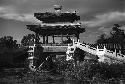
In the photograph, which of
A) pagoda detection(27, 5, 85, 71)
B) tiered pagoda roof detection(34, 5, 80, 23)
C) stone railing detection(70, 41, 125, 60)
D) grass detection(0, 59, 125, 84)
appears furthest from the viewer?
tiered pagoda roof detection(34, 5, 80, 23)

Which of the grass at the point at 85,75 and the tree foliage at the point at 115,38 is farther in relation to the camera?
the tree foliage at the point at 115,38

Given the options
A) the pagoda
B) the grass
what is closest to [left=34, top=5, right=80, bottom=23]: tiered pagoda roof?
the pagoda

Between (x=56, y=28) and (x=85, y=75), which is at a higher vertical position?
(x=56, y=28)

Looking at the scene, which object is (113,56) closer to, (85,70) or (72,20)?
(85,70)

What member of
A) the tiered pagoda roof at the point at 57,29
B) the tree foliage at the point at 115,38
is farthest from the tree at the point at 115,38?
the tiered pagoda roof at the point at 57,29

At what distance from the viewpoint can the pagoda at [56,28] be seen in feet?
146

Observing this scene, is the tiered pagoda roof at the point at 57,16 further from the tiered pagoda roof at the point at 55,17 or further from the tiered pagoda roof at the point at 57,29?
the tiered pagoda roof at the point at 57,29

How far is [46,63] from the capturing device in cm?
4197

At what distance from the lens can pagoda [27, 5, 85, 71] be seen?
44406 millimetres

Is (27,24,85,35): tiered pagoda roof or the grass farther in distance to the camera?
(27,24,85,35): tiered pagoda roof

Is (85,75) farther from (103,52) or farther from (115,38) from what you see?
(115,38)

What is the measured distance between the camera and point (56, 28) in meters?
48.2

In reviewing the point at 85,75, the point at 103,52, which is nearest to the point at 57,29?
the point at 103,52

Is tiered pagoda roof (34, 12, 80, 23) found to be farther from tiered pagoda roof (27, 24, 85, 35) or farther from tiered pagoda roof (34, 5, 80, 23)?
tiered pagoda roof (27, 24, 85, 35)
